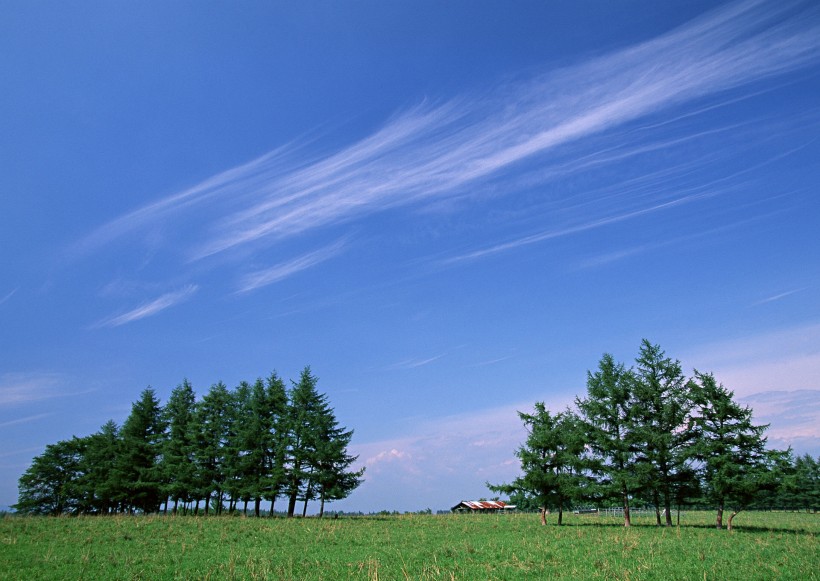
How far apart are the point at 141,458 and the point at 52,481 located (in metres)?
18.2

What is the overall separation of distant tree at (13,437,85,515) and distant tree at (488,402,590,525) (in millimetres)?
52075

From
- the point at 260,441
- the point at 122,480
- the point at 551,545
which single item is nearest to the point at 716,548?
the point at 551,545

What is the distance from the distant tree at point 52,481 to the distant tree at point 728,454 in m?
66.4

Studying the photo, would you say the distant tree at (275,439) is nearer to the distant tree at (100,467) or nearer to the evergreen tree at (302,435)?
the evergreen tree at (302,435)

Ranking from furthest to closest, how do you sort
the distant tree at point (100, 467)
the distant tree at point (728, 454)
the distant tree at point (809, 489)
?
the distant tree at point (809, 489)
the distant tree at point (100, 467)
the distant tree at point (728, 454)

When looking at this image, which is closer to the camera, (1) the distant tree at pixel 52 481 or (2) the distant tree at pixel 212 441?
(2) the distant tree at pixel 212 441

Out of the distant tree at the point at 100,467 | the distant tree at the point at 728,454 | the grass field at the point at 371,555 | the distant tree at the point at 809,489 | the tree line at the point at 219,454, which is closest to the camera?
the grass field at the point at 371,555

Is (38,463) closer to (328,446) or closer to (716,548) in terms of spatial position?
(328,446)

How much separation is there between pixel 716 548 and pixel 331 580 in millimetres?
18965

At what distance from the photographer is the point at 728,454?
36156mm

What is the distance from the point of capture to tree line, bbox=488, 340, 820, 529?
36.2m

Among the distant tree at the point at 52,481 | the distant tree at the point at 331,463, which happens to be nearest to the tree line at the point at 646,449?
the distant tree at the point at 331,463

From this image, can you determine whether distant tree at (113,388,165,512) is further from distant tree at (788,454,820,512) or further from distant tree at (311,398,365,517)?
distant tree at (788,454,820,512)

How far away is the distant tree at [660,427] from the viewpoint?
1527 inches
